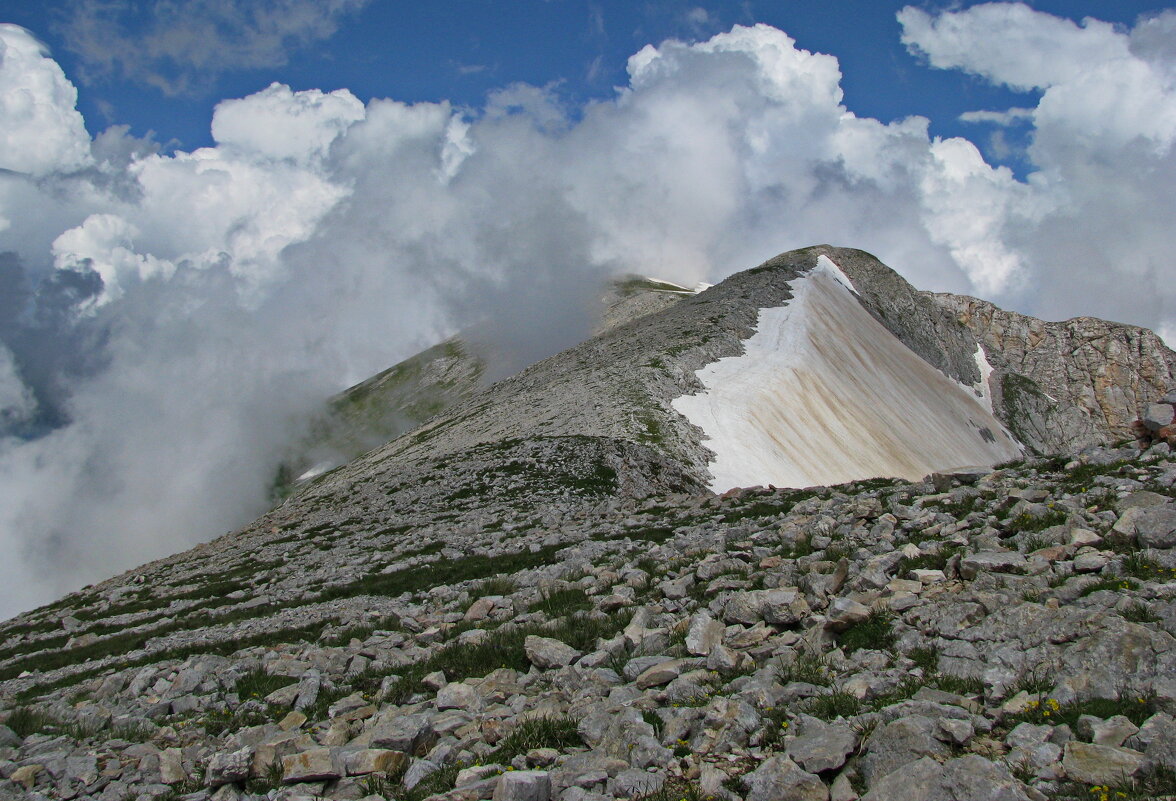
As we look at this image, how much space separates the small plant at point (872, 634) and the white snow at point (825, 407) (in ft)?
109

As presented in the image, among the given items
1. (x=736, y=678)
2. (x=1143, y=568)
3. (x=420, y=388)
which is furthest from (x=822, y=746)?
(x=420, y=388)

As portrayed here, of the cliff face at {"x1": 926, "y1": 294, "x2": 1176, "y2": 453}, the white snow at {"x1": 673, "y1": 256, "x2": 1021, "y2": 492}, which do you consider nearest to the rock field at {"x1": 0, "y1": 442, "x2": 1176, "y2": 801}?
the white snow at {"x1": 673, "y1": 256, "x2": 1021, "y2": 492}

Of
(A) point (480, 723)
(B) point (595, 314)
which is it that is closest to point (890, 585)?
(A) point (480, 723)

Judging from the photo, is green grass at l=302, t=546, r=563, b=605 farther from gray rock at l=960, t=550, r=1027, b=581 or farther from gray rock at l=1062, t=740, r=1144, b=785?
gray rock at l=1062, t=740, r=1144, b=785

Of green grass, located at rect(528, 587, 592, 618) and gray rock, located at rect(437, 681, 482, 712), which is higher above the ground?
green grass, located at rect(528, 587, 592, 618)

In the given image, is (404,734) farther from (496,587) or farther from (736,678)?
(496,587)

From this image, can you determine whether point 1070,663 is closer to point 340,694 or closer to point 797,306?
point 340,694

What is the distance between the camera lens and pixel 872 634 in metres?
11.2

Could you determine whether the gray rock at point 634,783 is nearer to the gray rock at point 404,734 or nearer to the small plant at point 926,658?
the gray rock at point 404,734

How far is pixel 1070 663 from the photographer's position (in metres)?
8.97

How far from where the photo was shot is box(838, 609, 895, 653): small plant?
10938mm

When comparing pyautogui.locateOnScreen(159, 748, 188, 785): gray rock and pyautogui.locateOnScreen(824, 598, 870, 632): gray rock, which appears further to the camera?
pyautogui.locateOnScreen(824, 598, 870, 632): gray rock

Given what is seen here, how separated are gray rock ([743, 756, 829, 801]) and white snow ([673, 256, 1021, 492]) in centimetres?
3734

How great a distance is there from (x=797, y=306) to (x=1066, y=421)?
255 feet
